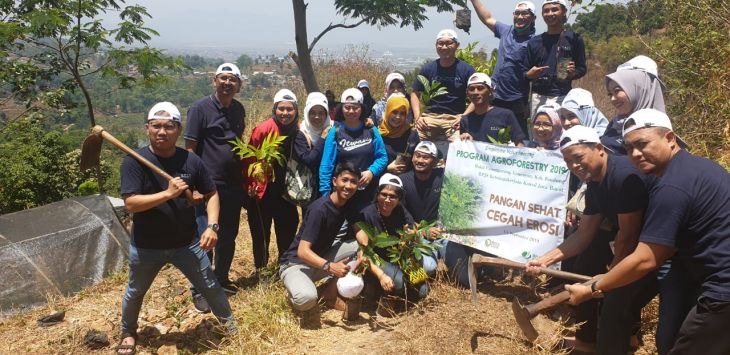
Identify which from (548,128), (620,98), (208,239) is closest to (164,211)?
(208,239)

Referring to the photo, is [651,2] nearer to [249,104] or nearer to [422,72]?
[422,72]

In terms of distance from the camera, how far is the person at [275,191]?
4.79m

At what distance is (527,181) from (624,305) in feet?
5.17

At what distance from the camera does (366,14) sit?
13438 mm

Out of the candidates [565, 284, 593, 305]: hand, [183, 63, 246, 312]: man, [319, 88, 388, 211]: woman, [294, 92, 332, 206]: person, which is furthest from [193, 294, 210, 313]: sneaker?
[565, 284, 593, 305]: hand

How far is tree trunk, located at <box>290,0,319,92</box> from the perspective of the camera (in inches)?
503

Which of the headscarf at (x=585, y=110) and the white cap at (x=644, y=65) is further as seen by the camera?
the headscarf at (x=585, y=110)

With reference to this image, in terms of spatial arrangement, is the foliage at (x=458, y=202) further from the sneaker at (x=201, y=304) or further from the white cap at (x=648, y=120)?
the sneaker at (x=201, y=304)

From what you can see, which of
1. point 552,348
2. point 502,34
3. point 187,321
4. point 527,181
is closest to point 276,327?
point 187,321

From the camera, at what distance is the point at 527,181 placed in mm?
4457

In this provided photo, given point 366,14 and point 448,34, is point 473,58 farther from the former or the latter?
point 366,14

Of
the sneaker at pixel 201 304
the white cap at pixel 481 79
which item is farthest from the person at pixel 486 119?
Answer: the sneaker at pixel 201 304

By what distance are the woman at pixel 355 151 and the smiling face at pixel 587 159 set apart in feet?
6.53

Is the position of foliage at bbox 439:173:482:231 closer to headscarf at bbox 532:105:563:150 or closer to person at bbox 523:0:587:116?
headscarf at bbox 532:105:563:150
